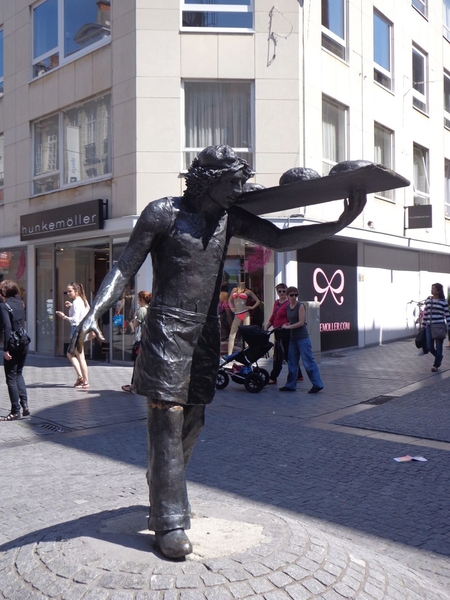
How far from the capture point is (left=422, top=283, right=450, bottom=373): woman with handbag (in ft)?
41.9

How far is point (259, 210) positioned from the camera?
3920 mm

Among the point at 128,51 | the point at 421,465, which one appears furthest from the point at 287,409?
the point at 128,51

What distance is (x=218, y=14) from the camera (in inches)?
579

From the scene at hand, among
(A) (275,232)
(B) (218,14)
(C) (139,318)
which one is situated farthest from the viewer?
(B) (218,14)

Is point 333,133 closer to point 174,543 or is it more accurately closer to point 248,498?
point 248,498

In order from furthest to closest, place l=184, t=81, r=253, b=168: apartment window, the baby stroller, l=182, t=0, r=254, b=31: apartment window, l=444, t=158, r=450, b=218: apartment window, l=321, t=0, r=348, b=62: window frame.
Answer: l=444, t=158, r=450, b=218: apartment window
l=321, t=0, r=348, b=62: window frame
l=184, t=81, r=253, b=168: apartment window
l=182, t=0, r=254, b=31: apartment window
the baby stroller

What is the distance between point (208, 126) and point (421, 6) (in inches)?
420

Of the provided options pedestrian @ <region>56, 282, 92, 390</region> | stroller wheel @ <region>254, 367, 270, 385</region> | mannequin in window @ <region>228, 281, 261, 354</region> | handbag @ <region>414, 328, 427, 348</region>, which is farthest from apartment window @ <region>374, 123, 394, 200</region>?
pedestrian @ <region>56, 282, 92, 390</region>

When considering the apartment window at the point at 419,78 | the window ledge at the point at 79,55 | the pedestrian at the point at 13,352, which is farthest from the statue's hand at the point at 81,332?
the apartment window at the point at 419,78

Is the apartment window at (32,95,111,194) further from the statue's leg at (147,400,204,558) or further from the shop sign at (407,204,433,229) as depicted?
the statue's leg at (147,400,204,558)

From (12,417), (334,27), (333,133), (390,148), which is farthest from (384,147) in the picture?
(12,417)

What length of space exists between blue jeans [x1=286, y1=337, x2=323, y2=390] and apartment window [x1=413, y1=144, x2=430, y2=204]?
11.5 metres

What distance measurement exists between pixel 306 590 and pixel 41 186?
16067 millimetres

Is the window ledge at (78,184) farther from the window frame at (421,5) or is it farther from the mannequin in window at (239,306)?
the window frame at (421,5)
